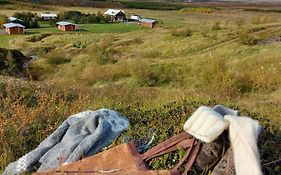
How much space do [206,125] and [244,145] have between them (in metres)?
0.37

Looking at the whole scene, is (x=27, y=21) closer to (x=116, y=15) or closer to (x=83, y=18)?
(x=83, y=18)

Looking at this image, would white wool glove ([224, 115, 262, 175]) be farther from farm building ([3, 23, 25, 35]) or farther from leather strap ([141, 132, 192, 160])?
farm building ([3, 23, 25, 35])

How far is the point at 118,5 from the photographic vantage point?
103 metres

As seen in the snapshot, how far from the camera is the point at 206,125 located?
3842mm

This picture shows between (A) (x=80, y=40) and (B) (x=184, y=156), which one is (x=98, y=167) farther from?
(A) (x=80, y=40)

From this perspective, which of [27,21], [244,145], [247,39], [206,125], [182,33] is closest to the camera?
[244,145]

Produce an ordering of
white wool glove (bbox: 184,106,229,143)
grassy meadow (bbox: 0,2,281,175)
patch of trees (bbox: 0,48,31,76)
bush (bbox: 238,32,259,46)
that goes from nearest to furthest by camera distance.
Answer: white wool glove (bbox: 184,106,229,143)
grassy meadow (bbox: 0,2,281,175)
patch of trees (bbox: 0,48,31,76)
bush (bbox: 238,32,259,46)

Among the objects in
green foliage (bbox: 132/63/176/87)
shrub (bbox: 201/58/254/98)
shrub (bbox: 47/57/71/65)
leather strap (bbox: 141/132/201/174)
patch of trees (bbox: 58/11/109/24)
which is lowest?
shrub (bbox: 47/57/71/65)

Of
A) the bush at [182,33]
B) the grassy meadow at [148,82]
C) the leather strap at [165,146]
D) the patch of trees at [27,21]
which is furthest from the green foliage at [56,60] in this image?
the leather strap at [165,146]

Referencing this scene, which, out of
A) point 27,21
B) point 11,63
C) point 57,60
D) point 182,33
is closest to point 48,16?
point 27,21

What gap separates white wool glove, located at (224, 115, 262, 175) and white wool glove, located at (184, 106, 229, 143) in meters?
0.09

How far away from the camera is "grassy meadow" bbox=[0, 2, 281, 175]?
5609 mm

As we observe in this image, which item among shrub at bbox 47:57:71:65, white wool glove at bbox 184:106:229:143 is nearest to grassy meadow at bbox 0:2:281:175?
shrub at bbox 47:57:71:65

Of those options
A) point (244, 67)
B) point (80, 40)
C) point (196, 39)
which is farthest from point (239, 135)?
point (80, 40)
